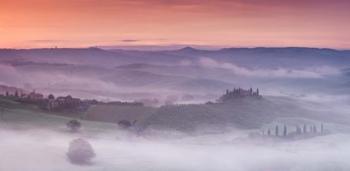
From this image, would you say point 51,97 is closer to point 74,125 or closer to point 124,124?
point 74,125

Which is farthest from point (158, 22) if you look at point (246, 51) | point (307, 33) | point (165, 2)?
point (307, 33)

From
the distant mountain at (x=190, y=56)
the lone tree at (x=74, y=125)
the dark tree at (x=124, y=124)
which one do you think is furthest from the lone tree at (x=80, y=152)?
the distant mountain at (x=190, y=56)

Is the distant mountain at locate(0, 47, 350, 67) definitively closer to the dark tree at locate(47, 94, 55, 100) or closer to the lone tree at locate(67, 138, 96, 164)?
the dark tree at locate(47, 94, 55, 100)

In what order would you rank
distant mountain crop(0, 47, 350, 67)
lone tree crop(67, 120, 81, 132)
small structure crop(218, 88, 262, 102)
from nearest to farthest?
lone tree crop(67, 120, 81, 132), distant mountain crop(0, 47, 350, 67), small structure crop(218, 88, 262, 102)

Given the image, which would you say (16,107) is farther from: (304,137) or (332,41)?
(332,41)

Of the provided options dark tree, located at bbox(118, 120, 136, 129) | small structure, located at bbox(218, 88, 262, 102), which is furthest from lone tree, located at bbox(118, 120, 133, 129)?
small structure, located at bbox(218, 88, 262, 102)

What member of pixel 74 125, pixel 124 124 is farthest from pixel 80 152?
pixel 124 124

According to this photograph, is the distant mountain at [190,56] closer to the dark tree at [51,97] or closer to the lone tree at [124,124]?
the dark tree at [51,97]
